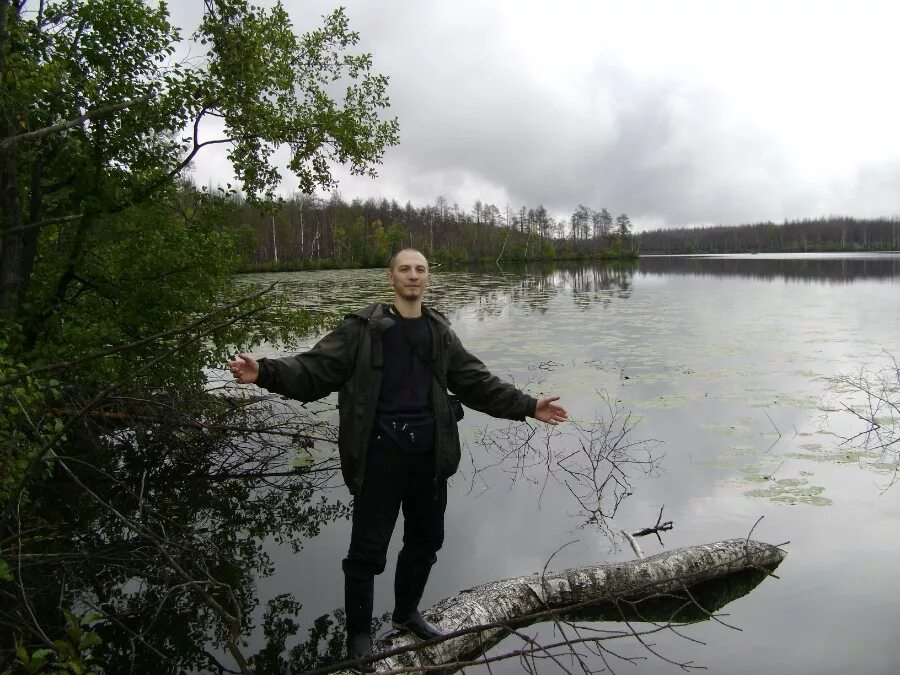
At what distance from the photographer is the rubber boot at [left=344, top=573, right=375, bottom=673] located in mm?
3113

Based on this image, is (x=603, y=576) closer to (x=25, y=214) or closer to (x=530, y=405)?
(x=530, y=405)

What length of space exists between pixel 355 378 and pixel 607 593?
225 centimetres

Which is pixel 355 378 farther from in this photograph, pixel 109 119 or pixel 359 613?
pixel 109 119

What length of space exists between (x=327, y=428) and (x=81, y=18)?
16.8 ft

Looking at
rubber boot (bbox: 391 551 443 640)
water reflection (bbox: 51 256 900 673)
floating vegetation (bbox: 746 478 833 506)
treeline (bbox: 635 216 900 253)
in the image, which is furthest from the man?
treeline (bbox: 635 216 900 253)

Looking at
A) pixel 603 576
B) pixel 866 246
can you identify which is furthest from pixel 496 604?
pixel 866 246

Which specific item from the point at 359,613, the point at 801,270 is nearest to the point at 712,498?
the point at 359,613

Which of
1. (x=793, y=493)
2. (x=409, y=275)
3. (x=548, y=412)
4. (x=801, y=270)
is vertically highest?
(x=801, y=270)

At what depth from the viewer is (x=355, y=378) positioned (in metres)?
3.01

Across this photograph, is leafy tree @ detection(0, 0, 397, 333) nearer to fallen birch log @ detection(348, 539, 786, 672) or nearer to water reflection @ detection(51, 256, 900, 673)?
water reflection @ detection(51, 256, 900, 673)

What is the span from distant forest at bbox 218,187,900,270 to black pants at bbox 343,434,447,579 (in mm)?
6240

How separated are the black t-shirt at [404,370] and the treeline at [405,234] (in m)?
41.2

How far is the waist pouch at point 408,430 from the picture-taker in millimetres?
3029

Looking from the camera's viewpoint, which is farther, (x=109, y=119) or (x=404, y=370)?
(x=109, y=119)
